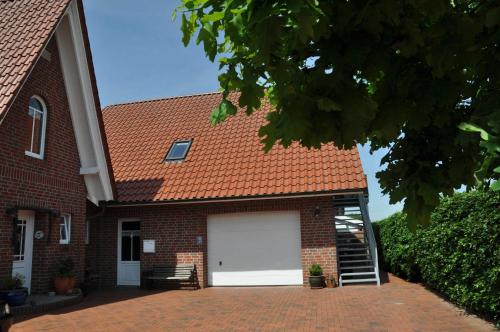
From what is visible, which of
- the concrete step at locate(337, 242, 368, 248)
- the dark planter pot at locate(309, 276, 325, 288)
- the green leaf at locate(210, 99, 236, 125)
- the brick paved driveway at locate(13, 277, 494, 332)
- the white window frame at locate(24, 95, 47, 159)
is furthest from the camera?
the concrete step at locate(337, 242, 368, 248)

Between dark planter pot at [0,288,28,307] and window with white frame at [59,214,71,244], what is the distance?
2.82 metres

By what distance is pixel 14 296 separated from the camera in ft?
31.3

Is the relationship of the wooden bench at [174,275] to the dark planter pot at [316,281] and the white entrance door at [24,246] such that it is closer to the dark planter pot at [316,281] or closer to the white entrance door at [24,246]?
the dark planter pot at [316,281]

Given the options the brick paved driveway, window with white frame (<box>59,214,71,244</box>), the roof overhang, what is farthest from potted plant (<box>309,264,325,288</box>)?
window with white frame (<box>59,214,71,244</box>)

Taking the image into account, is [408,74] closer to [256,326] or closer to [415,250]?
[256,326]

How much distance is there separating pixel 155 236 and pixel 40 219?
167 inches

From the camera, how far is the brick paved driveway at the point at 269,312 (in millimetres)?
8375

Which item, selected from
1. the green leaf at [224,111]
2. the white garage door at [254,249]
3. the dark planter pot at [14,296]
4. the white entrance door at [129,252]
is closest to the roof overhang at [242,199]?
the white garage door at [254,249]

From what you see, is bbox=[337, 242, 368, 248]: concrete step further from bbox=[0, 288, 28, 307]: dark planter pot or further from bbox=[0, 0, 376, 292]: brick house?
bbox=[0, 288, 28, 307]: dark planter pot

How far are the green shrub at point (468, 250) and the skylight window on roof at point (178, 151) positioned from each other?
9012mm

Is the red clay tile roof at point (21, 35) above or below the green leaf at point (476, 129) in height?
above

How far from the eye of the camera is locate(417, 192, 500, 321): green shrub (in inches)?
306

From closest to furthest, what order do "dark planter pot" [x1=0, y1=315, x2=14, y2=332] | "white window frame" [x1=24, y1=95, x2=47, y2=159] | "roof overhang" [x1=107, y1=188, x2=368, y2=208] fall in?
"dark planter pot" [x1=0, y1=315, x2=14, y2=332], "white window frame" [x1=24, y1=95, x2=47, y2=159], "roof overhang" [x1=107, y1=188, x2=368, y2=208]

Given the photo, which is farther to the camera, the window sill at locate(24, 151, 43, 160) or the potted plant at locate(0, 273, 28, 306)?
the window sill at locate(24, 151, 43, 160)
